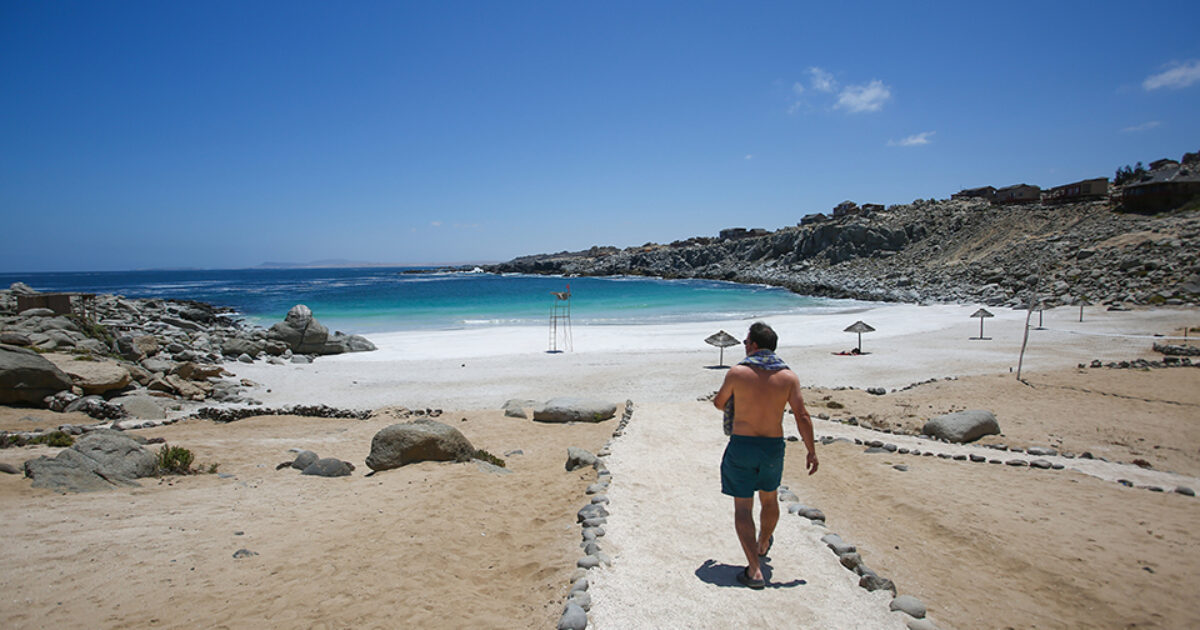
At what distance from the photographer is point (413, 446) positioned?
8.12m

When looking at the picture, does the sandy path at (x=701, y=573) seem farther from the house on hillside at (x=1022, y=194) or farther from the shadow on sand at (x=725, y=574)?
the house on hillside at (x=1022, y=194)

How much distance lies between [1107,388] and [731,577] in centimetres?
1350

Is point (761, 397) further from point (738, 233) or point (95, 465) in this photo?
point (738, 233)

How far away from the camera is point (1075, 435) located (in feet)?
32.2

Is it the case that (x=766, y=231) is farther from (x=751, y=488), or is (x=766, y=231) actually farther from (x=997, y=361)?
(x=751, y=488)

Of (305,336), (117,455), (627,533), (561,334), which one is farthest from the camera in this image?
(561,334)

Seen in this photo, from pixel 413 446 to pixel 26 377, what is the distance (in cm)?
938

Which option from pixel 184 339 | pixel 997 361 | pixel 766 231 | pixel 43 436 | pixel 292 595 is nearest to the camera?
→ pixel 292 595

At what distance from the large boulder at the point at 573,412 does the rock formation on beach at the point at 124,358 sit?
337 inches

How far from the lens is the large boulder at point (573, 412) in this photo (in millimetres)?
11688

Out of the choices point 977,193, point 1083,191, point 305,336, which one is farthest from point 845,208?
point 305,336

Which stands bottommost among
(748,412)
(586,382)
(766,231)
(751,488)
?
(586,382)

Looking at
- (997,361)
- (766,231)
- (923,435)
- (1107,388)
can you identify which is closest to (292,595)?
(923,435)

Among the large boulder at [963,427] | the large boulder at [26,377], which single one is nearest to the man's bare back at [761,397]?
the large boulder at [963,427]
